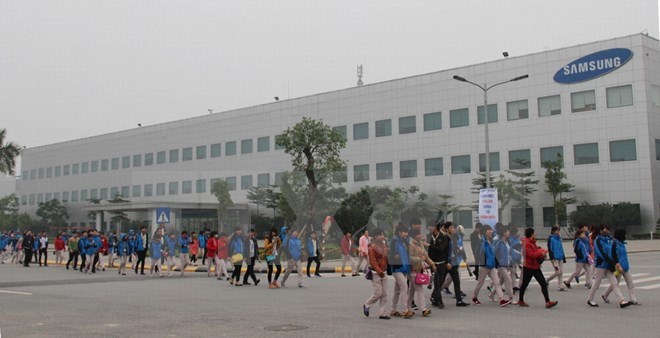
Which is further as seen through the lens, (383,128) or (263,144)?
(263,144)

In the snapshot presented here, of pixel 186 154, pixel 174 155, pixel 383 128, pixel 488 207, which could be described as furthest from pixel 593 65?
pixel 174 155

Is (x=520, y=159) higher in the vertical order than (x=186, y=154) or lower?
lower

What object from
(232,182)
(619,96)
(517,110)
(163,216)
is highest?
(619,96)

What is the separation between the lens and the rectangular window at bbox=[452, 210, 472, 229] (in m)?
55.8

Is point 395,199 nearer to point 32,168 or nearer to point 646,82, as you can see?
point 646,82

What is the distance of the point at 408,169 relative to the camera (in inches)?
2453

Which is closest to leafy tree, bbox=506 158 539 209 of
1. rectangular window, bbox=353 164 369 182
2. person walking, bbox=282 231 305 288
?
rectangular window, bbox=353 164 369 182

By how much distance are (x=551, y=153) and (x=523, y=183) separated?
3.96 meters

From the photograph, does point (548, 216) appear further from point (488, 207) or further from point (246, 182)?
point (246, 182)

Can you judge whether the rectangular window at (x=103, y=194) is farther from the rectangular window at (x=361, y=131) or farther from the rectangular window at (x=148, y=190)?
the rectangular window at (x=361, y=131)

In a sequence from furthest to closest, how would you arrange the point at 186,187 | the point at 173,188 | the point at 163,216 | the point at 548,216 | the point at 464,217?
the point at 173,188 < the point at 186,187 < the point at 464,217 < the point at 548,216 < the point at 163,216

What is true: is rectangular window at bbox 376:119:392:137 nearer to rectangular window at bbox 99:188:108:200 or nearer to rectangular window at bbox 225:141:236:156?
rectangular window at bbox 225:141:236:156

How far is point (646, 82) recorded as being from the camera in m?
50.5

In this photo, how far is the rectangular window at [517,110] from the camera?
56.2 meters
